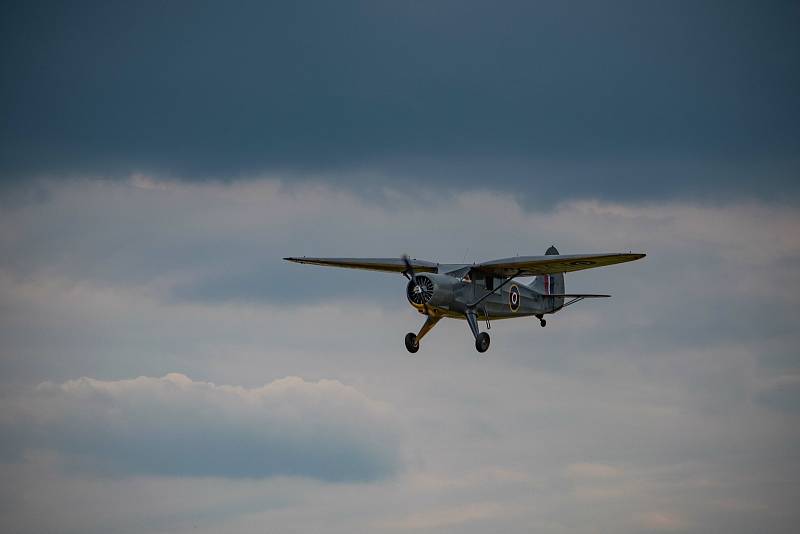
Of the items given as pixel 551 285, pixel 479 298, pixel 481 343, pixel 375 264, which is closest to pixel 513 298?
pixel 479 298

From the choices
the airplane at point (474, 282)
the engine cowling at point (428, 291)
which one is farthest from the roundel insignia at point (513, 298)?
the engine cowling at point (428, 291)

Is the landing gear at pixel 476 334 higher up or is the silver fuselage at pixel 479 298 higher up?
the silver fuselage at pixel 479 298

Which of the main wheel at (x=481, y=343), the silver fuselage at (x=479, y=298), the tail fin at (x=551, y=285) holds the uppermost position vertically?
the tail fin at (x=551, y=285)

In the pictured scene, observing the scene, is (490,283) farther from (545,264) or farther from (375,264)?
(375,264)

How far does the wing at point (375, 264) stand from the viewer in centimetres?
5338

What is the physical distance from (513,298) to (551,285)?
478cm

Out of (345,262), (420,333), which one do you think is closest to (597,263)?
(420,333)

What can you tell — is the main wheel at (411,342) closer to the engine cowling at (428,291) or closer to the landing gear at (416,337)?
the landing gear at (416,337)

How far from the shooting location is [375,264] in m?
55.5

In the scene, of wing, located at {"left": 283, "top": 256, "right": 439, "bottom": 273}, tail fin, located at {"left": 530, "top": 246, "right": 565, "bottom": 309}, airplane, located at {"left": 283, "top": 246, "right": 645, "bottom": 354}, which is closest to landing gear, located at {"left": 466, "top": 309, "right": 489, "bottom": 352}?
airplane, located at {"left": 283, "top": 246, "right": 645, "bottom": 354}

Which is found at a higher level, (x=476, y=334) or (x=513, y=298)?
(x=513, y=298)

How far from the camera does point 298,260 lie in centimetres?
5700

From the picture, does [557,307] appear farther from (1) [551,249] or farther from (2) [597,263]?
(2) [597,263]

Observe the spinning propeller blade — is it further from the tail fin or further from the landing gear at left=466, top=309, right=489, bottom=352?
the tail fin
